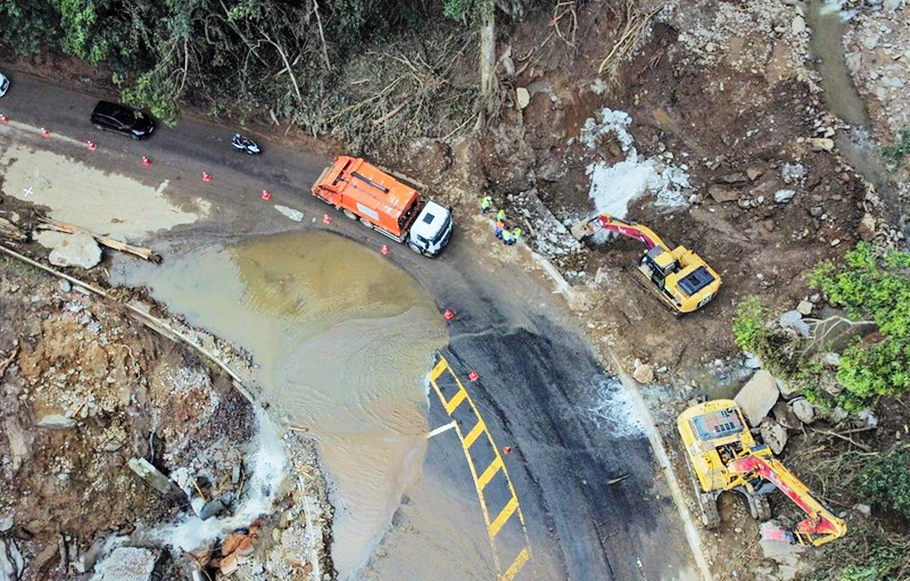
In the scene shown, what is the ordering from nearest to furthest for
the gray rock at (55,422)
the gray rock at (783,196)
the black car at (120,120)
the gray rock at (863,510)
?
the gray rock at (863,510) < the gray rock at (55,422) < the gray rock at (783,196) < the black car at (120,120)

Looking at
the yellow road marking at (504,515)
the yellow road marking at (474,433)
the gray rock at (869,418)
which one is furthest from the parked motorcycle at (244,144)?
the gray rock at (869,418)

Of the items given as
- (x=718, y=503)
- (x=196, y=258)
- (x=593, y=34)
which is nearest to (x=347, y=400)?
(x=196, y=258)

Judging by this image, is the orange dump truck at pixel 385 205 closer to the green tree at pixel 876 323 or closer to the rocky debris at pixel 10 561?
the green tree at pixel 876 323

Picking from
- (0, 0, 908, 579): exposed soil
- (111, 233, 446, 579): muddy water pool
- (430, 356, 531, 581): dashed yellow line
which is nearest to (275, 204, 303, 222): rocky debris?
(111, 233, 446, 579): muddy water pool

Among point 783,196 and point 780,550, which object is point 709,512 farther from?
point 783,196

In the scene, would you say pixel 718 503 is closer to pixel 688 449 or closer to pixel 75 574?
pixel 688 449
